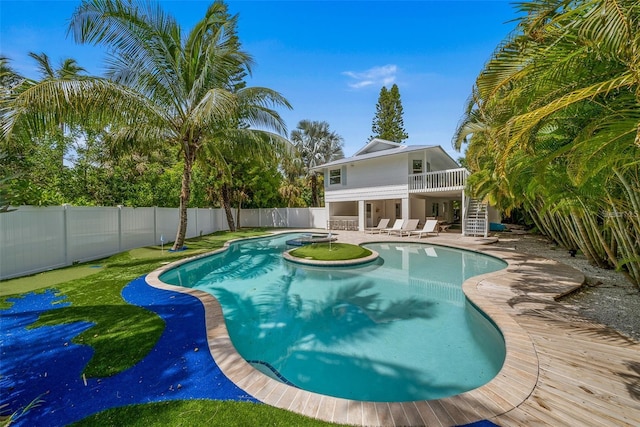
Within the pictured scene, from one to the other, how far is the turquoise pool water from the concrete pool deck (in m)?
0.50

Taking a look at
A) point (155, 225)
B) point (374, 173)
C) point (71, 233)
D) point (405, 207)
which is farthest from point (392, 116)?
point (71, 233)

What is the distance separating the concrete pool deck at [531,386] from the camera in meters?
2.59

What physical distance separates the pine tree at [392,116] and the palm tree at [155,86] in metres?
27.0

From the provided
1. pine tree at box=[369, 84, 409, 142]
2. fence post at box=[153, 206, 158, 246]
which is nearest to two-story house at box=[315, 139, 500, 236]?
fence post at box=[153, 206, 158, 246]

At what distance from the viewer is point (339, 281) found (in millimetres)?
8477

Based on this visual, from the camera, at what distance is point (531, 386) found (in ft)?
9.88

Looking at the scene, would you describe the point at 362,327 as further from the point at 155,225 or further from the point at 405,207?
the point at 405,207

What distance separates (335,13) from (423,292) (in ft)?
35.8

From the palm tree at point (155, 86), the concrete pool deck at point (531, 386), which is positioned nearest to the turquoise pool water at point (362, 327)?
the concrete pool deck at point (531, 386)

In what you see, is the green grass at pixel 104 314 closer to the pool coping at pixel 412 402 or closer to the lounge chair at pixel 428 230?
the pool coping at pixel 412 402

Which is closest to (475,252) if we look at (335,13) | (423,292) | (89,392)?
(423,292)

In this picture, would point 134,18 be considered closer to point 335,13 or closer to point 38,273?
point 335,13

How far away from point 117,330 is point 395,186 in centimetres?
1771

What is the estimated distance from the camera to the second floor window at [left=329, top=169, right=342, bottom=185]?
22.9 meters
